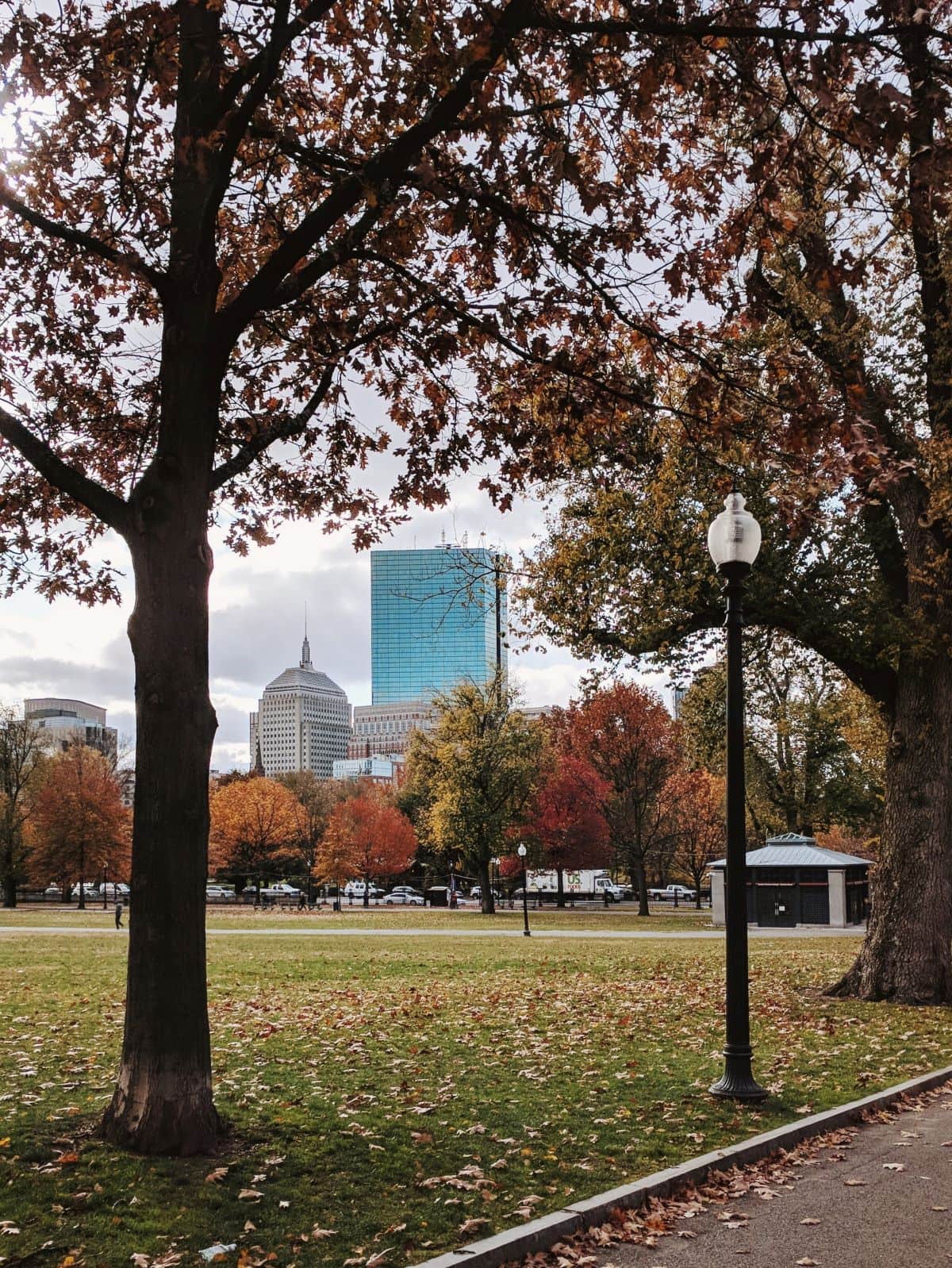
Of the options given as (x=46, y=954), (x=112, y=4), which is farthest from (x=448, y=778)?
(x=112, y=4)

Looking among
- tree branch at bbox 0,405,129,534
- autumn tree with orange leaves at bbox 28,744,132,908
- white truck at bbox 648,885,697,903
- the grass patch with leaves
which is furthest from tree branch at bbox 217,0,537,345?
white truck at bbox 648,885,697,903

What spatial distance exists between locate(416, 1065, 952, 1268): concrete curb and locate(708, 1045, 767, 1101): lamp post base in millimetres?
583

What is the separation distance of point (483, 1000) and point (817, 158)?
11521mm

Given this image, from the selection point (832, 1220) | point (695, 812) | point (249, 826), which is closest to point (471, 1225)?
point (832, 1220)

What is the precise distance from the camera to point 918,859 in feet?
48.3

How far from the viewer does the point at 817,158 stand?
23.2 ft

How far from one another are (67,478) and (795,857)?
3708 cm

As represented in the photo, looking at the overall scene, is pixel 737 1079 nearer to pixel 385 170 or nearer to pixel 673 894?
pixel 385 170

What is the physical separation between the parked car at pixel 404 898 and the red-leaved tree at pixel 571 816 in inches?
929

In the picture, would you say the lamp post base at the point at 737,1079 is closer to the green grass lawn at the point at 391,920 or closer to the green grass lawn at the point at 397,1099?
the green grass lawn at the point at 397,1099

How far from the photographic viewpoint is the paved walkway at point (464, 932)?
104 ft

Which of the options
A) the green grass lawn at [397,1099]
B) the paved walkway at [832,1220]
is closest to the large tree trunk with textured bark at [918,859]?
the green grass lawn at [397,1099]

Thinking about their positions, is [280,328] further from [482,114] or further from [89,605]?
[482,114]

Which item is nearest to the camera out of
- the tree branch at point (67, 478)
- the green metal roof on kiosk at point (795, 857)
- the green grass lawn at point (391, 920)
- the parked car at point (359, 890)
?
the tree branch at point (67, 478)
